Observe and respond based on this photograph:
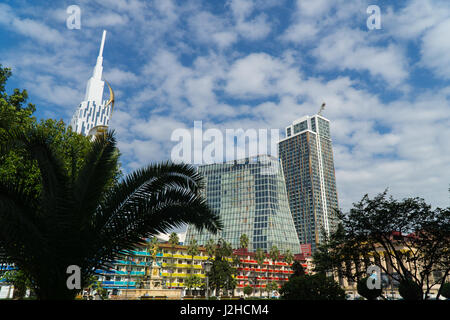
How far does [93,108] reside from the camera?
566 ft

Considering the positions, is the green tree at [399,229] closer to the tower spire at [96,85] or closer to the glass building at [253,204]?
the glass building at [253,204]

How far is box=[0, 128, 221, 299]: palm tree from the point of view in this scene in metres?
7.89

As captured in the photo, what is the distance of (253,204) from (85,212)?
118743 millimetres

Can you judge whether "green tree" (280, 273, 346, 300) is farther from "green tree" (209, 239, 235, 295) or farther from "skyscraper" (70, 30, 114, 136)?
"skyscraper" (70, 30, 114, 136)

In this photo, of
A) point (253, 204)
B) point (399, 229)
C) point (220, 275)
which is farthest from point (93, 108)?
point (399, 229)

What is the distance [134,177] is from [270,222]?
370 feet

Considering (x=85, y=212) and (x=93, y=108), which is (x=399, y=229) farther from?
(x=93, y=108)

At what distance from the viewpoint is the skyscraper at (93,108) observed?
16875 centimetres

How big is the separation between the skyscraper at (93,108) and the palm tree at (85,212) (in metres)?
170

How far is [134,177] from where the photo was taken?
9.33 meters

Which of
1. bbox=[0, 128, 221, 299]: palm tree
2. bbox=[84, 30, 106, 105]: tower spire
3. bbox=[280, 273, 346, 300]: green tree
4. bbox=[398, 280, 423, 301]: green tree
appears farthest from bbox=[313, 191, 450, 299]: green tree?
bbox=[84, 30, 106, 105]: tower spire

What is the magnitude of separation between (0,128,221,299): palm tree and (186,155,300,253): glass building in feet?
349

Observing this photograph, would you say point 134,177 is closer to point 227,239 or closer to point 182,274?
point 182,274

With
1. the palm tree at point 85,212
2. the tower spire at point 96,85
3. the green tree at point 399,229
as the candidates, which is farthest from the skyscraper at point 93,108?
the palm tree at point 85,212
